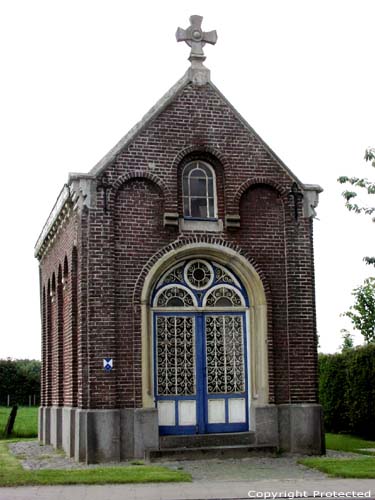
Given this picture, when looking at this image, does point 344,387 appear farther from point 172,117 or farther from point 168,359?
point 172,117

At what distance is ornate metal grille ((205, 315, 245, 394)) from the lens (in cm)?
1833

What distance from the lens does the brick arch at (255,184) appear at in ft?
61.6

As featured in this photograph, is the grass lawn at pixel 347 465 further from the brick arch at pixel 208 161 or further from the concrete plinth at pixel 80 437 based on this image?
the brick arch at pixel 208 161

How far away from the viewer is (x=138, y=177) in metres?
18.3

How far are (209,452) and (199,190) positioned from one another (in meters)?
5.66

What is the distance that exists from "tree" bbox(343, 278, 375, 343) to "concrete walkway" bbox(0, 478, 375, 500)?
30515 mm

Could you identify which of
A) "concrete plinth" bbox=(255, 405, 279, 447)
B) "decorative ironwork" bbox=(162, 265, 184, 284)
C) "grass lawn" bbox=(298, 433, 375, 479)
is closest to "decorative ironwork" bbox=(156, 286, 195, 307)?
"decorative ironwork" bbox=(162, 265, 184, 284)

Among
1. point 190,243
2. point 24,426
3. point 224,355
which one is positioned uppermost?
point 190,243

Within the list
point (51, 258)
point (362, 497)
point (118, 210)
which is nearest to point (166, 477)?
point (362, 497)

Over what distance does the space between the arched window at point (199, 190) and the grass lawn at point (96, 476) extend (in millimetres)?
5765

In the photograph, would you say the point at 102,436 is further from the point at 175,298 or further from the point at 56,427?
the point at 56,427

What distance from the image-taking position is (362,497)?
11984 mm

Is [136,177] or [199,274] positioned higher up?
[136,177]

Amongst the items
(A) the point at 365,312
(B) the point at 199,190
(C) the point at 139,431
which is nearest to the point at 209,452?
(C) the point at 139,431
